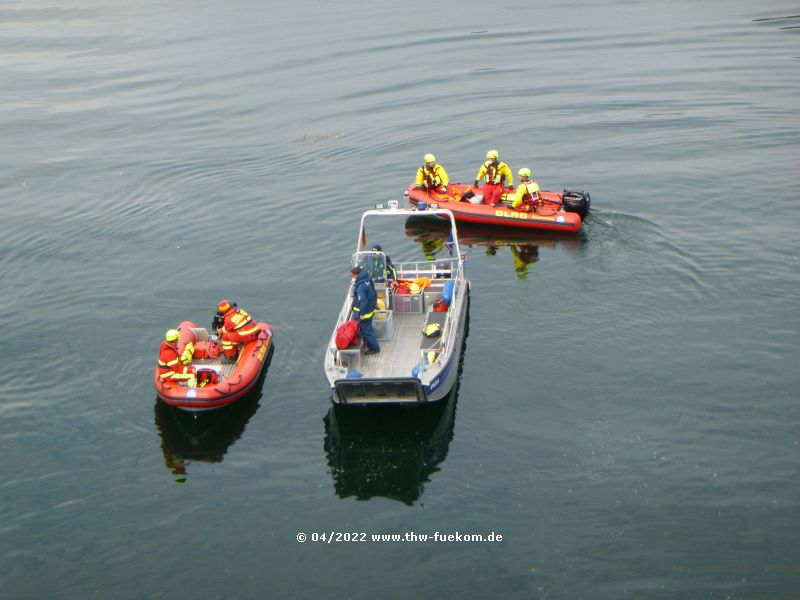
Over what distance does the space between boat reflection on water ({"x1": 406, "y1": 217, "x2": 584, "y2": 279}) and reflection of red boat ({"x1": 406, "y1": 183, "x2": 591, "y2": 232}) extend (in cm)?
27

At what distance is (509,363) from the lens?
19.1 meters

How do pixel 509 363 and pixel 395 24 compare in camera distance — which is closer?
pixel 509 363

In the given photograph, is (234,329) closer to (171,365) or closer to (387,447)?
(171,365)

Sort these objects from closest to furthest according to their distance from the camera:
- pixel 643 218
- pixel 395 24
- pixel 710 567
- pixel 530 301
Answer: pixel 710 567 → pixel 530 301 → pixel 643 218 → pixel 395 24

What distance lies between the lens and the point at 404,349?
18.4 metres

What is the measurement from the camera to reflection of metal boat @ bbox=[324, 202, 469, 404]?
54.0 ft

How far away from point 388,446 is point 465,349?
4.17m

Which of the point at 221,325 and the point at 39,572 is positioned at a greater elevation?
the point at 221,325

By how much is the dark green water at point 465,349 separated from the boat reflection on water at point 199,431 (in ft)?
0.21

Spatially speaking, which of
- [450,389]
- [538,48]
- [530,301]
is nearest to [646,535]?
[450,389]

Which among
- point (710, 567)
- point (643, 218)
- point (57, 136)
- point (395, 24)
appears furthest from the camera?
point (395, 24)

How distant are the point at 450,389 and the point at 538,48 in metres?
36.3

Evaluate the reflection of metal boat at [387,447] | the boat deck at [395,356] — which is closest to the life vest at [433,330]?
the boat deck at [395,356]

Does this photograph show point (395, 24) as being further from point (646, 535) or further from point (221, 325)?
point (646, 535)
